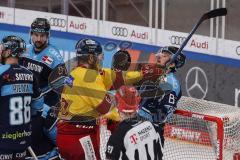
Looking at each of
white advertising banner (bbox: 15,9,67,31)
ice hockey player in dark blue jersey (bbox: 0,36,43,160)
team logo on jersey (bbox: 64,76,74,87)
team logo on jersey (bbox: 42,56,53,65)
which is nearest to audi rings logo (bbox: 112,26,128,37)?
white advertising banner (bbox: 15,9,67,31)

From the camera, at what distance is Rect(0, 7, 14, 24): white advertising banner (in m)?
11.1

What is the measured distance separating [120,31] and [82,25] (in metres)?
0.69

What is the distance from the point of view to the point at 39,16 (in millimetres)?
10867

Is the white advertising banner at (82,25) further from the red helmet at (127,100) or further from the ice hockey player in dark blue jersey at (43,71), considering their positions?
the red helmet at (127,100)

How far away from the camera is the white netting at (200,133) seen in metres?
6.41

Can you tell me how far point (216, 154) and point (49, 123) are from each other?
1371 mm

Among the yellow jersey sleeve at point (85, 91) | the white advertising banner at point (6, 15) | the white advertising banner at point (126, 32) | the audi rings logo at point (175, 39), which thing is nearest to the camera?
the yellow jersey sleeve at point (85, 91)

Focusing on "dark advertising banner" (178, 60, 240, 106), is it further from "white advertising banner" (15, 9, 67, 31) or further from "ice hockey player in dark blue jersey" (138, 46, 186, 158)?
"ice hockey player in dark blue jersey" (138, 46, 186, 158)

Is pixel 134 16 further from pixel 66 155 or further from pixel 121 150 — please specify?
pixel 121 150

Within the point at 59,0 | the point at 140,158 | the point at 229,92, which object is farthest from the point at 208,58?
the point at 140,158

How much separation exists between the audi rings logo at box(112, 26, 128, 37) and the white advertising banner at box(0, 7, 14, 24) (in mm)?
1909

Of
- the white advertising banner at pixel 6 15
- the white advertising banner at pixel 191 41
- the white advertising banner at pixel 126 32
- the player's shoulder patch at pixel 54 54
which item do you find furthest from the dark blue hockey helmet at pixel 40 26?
the white advertising banner at pixel 6 15

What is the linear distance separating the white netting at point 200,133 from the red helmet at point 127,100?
1980mm

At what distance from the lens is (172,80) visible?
586 cm
